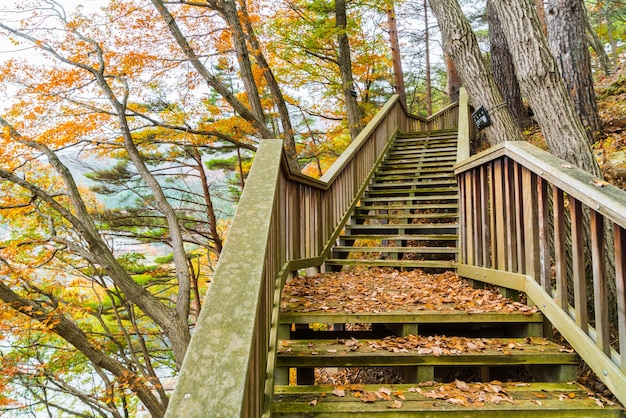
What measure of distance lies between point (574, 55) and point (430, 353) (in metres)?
6.59

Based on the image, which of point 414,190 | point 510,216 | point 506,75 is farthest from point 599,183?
point 506,75

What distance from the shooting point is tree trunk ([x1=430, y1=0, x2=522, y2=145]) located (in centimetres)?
462

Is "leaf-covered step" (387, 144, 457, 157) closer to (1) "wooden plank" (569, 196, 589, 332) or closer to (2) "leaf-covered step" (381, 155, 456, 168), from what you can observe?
(2) "leaf-covered step" (381, 155, 456, 168)

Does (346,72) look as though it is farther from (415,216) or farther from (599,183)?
(599,183)

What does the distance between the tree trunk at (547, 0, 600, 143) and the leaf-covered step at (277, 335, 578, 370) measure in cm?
532

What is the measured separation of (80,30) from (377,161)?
7.10 meters

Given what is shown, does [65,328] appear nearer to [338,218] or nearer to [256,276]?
[338,218]

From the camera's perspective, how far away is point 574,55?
21.4ft

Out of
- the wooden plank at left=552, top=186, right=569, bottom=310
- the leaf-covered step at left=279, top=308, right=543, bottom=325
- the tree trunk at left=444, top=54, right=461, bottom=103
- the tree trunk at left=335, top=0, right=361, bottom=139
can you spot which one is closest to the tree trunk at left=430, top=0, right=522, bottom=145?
the wooden plank at left=552, top=186, right=569, bottom=310

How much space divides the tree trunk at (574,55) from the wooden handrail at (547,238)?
3.82 metres

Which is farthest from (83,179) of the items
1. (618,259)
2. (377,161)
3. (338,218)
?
(618,259)

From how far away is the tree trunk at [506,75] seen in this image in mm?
8719

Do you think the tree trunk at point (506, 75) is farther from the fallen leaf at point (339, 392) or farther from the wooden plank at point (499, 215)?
the fallen leaf at point (339, 392)

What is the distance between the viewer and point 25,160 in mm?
7914
